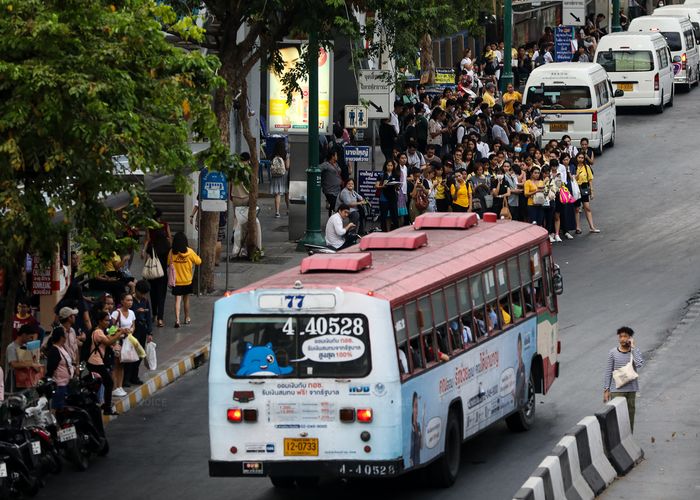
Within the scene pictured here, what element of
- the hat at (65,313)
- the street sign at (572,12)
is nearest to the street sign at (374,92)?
the hat at (65,313)

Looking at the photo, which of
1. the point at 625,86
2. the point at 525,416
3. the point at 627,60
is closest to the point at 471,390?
the point at 525,416

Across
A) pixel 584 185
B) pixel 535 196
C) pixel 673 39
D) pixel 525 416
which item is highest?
pixel 673 39

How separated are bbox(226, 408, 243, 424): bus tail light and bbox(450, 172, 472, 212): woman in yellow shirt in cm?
1612

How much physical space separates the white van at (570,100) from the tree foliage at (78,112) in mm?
23605

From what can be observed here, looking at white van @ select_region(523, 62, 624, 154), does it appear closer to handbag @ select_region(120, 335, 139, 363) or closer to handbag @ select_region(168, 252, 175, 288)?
handbag @ select_region(168, 252, 175, 288)

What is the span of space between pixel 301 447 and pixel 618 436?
4.02 m

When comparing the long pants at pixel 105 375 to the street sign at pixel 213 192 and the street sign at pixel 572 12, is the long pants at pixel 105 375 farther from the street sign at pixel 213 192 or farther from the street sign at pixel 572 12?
the street sign at pixel 572 12

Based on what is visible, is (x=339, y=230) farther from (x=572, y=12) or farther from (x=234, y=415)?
(x=572, y=12)

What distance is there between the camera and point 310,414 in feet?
55.2

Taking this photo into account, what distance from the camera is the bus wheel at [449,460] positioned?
A: 18.1 m

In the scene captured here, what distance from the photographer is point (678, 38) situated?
54.0 meters

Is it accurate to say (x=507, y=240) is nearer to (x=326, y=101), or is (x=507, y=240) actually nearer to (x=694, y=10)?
(x=326, y=101)

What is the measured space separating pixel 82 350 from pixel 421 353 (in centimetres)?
565

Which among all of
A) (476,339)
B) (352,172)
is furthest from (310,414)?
(352,172)
